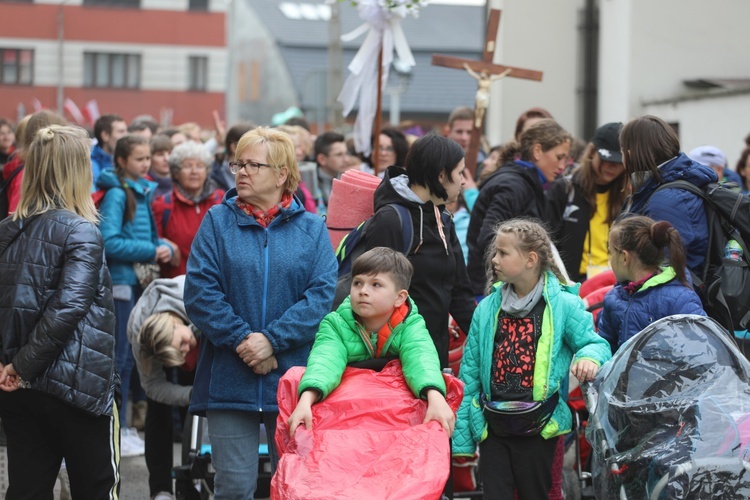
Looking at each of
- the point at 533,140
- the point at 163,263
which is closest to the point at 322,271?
Answer: the point at 533,140

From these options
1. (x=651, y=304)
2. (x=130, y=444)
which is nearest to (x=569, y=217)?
(x=651, y=304)

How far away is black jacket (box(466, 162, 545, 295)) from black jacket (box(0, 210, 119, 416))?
2.61 metres

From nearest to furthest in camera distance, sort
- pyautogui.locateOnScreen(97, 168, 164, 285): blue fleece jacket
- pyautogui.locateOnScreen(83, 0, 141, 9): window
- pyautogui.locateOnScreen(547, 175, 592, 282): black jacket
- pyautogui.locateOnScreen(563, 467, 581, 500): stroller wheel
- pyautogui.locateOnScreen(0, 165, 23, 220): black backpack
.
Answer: pyautogui.locateOnScreen(563, 467, 581, 500): stroller wheel
pyautogui.locateOnScreen(547, 175, 592, 282): black jacket
pyautogui.locateOnScreen(0, 165, 23, 220): black backpack
pyautogui.locateOnScreen(97, 168, 164, 285): blue fleece jacket
pyautogui.locateOnScreen(83, 0, 141, 9): window

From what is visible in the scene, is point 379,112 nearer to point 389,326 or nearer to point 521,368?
point 521,368

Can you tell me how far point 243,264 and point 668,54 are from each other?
11479 millimetres

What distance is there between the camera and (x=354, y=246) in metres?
5.98

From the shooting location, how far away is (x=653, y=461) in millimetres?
4484

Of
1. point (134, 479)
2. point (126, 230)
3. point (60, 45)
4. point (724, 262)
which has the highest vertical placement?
point (60, 45)

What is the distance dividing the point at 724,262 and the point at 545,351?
1026mm

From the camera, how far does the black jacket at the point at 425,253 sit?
5848mm

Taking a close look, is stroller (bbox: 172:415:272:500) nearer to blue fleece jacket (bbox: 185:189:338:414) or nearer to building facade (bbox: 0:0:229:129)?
blue fleece jacket (bbox: 185:189:338:414)

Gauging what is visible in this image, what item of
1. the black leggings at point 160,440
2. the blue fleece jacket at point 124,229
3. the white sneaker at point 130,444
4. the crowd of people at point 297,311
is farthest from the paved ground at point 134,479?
the blue fleece jacket at point 124,229

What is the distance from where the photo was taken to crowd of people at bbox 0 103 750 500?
5.12m

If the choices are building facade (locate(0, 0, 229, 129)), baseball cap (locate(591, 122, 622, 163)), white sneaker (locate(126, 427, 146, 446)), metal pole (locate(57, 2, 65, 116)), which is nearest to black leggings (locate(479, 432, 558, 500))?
baseball cap (locate(591, 122, 622, 163))
